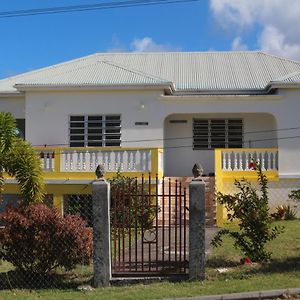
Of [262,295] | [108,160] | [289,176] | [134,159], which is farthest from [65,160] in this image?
[262,295]

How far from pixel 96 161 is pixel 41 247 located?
356 inches

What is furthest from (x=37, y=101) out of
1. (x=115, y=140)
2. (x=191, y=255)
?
(x=191, y=255)

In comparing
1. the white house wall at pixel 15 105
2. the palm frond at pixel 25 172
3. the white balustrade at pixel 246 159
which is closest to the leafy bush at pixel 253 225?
the palm frond at pixel 25 172

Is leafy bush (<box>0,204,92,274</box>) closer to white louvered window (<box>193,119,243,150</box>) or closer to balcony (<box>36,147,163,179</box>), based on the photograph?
balcony (<box>36,147,163,179</box>)

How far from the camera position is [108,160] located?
18438 millimetres

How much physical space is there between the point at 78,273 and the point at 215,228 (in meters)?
7.36

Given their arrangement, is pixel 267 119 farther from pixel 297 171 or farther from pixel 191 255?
pixel 191 255

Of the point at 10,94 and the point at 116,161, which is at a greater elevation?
the point at 10,94

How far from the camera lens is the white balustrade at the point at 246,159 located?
61.9 feet

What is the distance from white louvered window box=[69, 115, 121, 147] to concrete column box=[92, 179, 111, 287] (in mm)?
11637

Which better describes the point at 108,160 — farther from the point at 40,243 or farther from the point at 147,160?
the point at 40,243

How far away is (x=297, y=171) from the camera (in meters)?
19.8

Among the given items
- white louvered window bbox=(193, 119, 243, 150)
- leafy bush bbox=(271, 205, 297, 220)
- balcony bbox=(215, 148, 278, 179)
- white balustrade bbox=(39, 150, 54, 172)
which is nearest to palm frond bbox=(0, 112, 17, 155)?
white balustrade bbox=(39, 150, 54, 172)

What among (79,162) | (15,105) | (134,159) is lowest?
(79,162)
